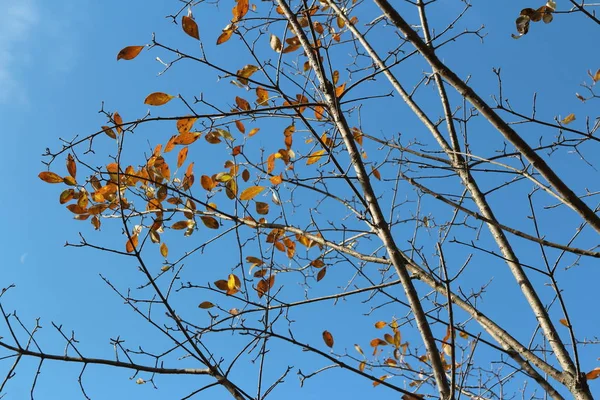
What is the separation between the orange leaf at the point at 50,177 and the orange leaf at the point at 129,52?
0.57 m

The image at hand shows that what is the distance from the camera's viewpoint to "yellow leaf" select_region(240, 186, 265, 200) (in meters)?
1.94

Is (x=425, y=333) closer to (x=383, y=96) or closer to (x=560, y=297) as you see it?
(x=560, y=297)

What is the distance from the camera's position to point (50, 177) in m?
1.92

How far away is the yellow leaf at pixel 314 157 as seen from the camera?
213 centimetres

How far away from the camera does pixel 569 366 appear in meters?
1.68

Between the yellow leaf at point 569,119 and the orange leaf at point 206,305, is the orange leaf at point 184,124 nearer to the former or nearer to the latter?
the orange leaf at point 206,305

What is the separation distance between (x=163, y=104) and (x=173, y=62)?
0.48 ft

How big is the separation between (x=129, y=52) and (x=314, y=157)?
33.3 inches

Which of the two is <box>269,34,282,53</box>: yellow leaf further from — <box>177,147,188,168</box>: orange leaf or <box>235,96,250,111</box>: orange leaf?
<box>177,147,188,168</box>: orange leaf

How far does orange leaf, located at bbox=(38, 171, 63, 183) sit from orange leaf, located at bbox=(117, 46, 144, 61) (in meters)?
0.57

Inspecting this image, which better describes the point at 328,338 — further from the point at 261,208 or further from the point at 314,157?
the point at 314,157

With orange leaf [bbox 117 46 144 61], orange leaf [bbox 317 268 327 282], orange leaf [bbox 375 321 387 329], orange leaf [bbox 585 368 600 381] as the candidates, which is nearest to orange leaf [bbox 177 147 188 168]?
orange leaf [bbox 117 46 144 61]

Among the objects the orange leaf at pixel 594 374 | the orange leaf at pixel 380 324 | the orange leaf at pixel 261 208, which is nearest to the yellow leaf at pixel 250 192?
the orange leaf at pixel 261 208

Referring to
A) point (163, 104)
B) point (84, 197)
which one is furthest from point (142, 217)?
point (163, 104)
